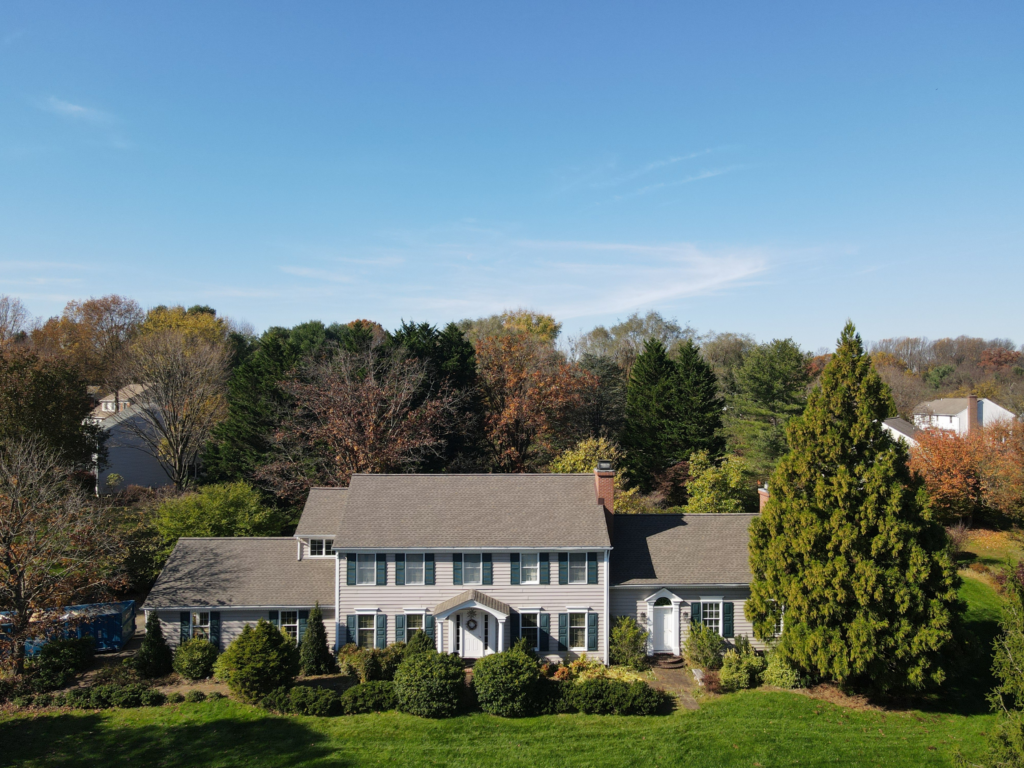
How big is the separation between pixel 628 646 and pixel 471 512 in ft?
25.1

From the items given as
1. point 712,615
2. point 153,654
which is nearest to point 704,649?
point 712,615

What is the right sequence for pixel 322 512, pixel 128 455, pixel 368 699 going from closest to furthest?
pixel 368 699 → pixel 322 512 → pixel 128 455

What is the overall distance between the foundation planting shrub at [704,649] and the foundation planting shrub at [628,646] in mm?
1605

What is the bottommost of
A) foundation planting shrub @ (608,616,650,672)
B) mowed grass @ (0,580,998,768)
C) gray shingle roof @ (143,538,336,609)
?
mowed grass @ (0,580,998,768)

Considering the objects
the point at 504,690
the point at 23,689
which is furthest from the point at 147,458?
the point at 504,690

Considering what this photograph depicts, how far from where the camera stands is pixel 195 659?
74.1 ft

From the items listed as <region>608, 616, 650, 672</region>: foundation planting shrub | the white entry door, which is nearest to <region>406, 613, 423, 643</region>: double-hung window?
<region>608, 616, 650, 672</region>: foundation planting shrub

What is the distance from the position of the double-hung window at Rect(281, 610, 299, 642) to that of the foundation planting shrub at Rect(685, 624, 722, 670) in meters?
14.6

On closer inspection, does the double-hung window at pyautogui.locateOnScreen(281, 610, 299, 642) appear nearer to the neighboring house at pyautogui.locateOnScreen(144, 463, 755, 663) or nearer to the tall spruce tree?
the neighboring house at pyautogui.locateOnScreen(144, 463, 755, 663)

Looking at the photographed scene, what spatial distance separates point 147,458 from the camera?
165 ft

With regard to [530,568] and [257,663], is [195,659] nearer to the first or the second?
[257,663]

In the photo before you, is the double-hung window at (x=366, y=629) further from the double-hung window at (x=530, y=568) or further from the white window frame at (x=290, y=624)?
the double-hung window at (x=530, y=568)

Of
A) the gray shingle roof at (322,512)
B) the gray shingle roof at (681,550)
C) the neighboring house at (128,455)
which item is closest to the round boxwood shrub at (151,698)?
the gray shingle roof at (322,512)

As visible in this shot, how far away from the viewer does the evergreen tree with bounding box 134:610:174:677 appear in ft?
74.5
